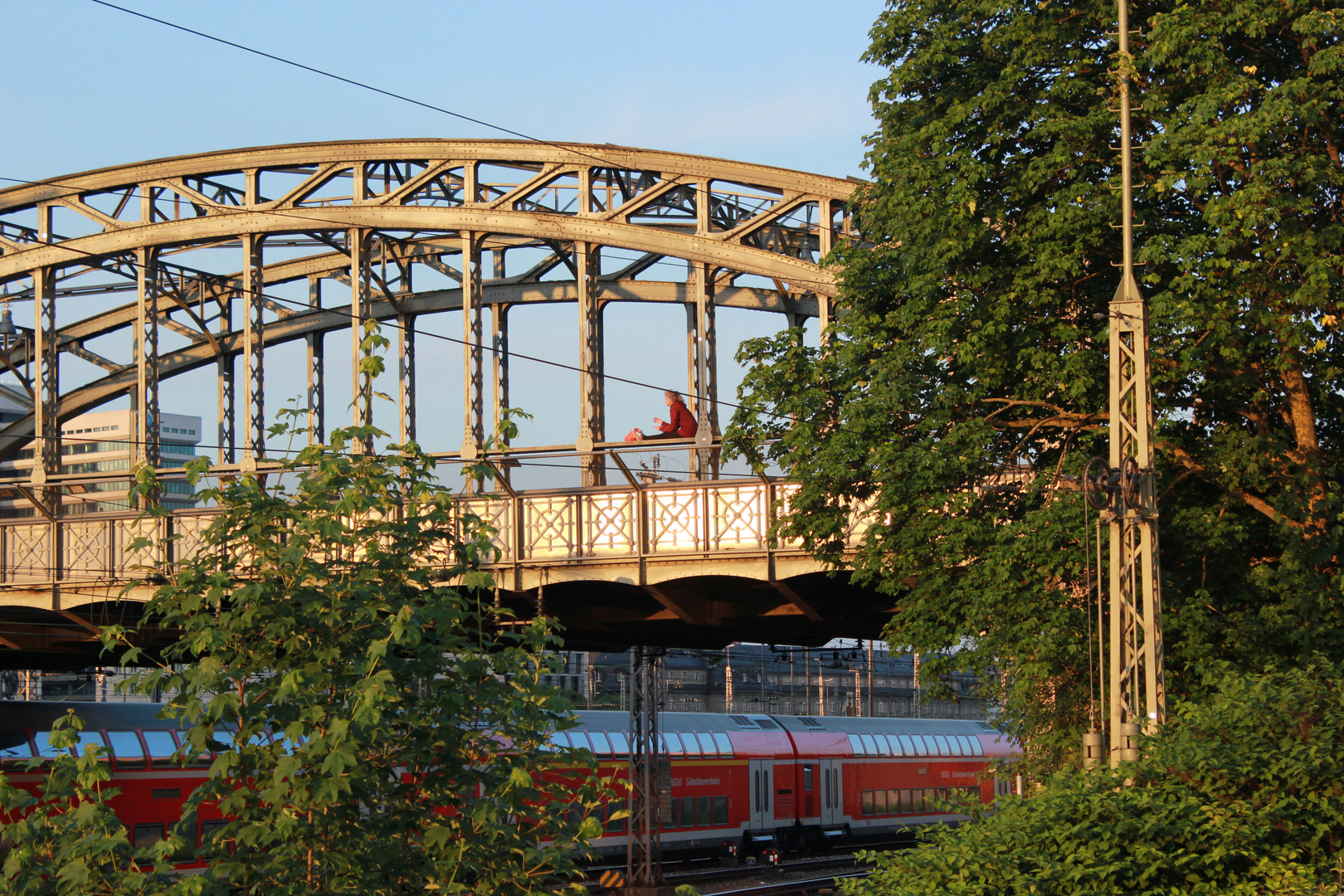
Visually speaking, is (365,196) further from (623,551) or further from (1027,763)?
(1027,763)

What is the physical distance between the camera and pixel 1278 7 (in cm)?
2078

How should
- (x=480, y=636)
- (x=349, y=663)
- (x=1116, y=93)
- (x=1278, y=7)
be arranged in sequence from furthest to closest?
(x=1116, y=93) → (x=1278, y=7) → (x=480, y=636) → (x=349, y=663)

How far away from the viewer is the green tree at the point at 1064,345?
66.1 feet

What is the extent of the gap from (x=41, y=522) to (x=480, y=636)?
2156 cm

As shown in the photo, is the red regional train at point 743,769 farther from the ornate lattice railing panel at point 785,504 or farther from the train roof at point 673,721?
the ornate lattice railing panel at point 785,504

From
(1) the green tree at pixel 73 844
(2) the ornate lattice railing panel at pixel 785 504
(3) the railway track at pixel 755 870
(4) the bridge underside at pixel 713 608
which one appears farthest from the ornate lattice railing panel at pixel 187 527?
(1) the green tree at pixel 73 844

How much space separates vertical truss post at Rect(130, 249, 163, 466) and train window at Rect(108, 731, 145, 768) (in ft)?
28.0

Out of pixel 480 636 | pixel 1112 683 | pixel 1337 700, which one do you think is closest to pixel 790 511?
pixel 1112 683

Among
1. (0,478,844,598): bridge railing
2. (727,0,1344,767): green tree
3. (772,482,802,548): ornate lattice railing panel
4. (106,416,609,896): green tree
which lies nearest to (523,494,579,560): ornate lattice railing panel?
(0,478,844,598): bridge railing

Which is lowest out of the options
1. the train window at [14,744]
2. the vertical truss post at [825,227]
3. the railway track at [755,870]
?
the railway track at [755,870]

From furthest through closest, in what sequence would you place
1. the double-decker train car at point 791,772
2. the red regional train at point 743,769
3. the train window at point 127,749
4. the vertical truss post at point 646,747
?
the double-decker train car at point 791,772 < the vertical truss post at point 646,747 < the red regional train at point 743,769 < the train window at point 127,749

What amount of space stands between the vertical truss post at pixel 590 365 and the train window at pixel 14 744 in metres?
12.2

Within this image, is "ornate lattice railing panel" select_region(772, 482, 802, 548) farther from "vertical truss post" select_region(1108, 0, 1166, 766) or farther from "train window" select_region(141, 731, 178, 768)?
"train window" select_region(141, 731, 178, 768)

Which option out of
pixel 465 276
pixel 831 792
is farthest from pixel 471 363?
pixel 831 792
